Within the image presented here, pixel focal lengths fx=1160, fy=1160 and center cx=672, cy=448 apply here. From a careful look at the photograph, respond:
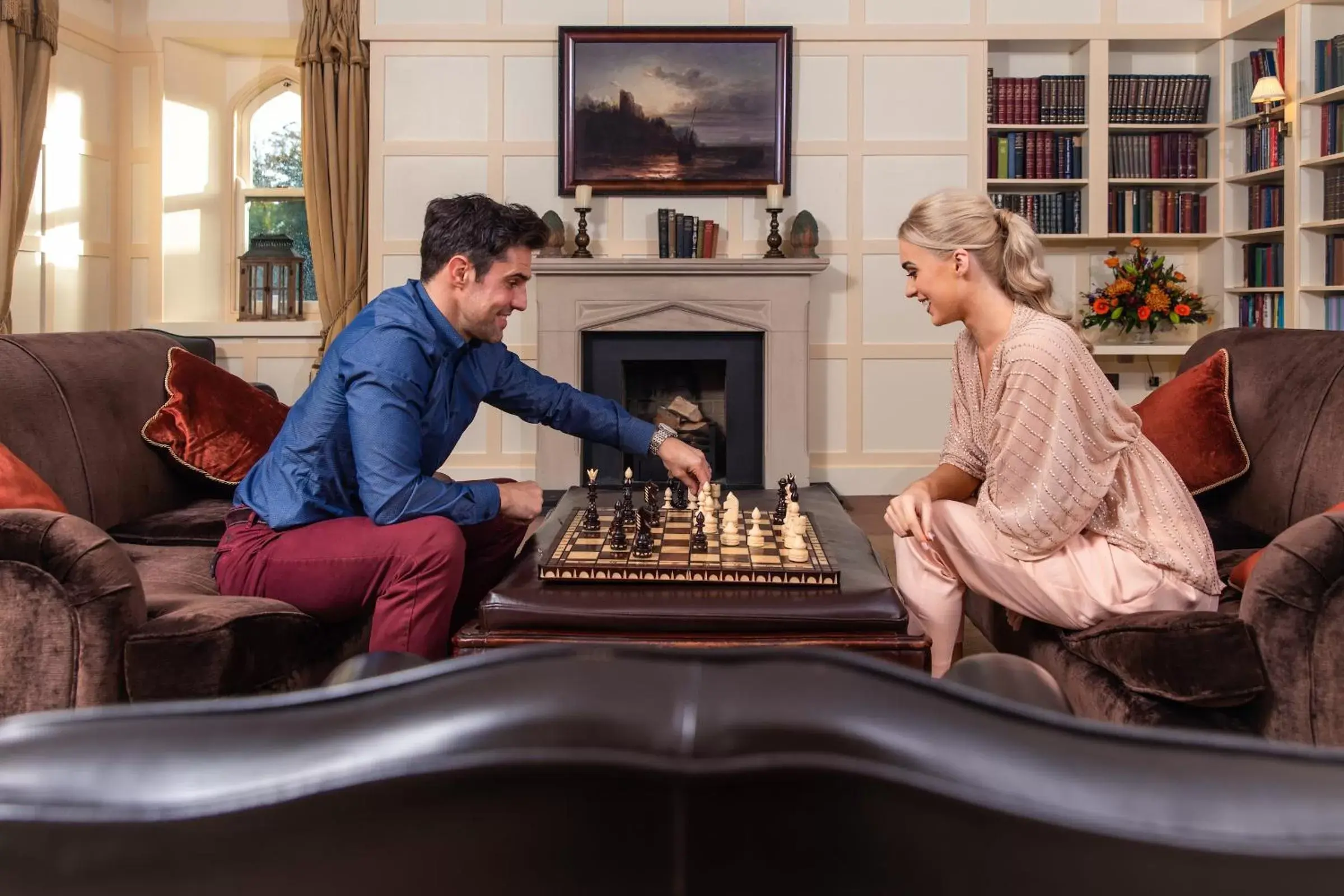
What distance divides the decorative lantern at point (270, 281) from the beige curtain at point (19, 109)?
1.31m

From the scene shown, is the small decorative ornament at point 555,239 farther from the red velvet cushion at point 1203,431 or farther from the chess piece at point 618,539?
the chess piece at point 618,539

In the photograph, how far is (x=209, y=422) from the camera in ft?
11.3

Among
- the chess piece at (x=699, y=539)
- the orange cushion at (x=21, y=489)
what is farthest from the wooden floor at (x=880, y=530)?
the orange cushion at (x=21, y=489)

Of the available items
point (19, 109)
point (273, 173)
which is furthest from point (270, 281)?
point (19, 109)

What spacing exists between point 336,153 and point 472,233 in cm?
413

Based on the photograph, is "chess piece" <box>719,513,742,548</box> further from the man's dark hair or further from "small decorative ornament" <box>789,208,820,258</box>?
"small decorative ornament" <box>789,208,820,258</box>

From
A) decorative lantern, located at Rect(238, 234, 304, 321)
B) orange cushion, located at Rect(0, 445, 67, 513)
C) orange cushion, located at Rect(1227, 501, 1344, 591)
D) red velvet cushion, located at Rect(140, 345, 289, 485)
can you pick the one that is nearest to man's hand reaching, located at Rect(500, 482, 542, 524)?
orange cushion, located at Rect(0, 445, 67, 513)

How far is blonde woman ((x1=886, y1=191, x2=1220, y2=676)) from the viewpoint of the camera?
87.9 inches

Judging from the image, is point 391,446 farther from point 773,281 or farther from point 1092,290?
point 1092,290

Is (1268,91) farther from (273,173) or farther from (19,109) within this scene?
(19,109)

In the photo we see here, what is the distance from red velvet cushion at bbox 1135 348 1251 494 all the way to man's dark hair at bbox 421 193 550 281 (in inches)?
70.6

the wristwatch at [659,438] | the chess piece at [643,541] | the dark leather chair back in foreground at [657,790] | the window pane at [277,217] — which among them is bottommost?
the chess piece at [643,541]

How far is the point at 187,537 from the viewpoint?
2986mm

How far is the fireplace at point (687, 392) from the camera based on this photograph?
616 centimetres
